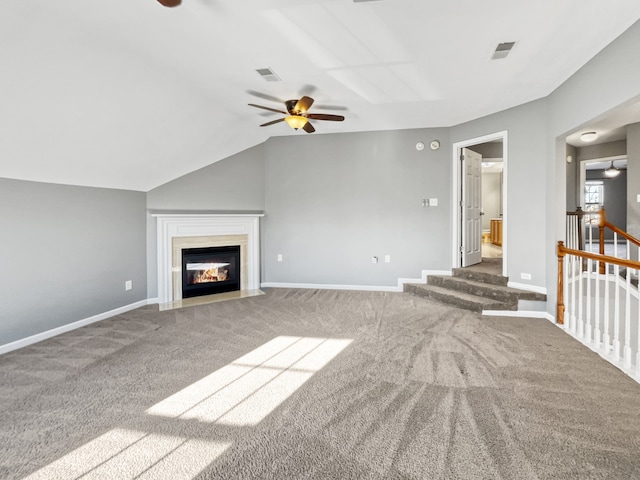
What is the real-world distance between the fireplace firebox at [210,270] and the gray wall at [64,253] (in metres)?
0.63

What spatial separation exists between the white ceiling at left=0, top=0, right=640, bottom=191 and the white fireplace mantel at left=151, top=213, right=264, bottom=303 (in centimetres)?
84

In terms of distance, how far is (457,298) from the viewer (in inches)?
179

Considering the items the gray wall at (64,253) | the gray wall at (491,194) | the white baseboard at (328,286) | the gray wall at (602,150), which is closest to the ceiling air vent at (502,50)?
the white baseboard at (328,286)

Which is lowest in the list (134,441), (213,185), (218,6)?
(134,441)

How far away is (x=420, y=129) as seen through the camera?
5.45 metres

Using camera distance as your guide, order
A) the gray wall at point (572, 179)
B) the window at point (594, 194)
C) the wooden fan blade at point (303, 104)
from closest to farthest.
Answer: the wooden fan blade at point (303, 104), the gray wall at point (572, 179), the window at point (594, 194)

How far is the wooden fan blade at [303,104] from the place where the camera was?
3465 millimetres

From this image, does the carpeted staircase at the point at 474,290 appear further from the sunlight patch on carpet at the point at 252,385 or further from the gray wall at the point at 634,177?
the gray wall at the point at 634,177

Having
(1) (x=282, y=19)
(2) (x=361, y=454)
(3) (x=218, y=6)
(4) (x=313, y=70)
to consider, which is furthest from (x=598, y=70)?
(2) (x=361, y=454)

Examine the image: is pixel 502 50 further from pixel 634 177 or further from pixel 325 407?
pixel 634 177

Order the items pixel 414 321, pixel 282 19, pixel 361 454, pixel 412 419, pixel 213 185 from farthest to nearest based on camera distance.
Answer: pixel 213 185
pixel 414 321
pixel 282 19
pixel 412 419
pixel 361 454

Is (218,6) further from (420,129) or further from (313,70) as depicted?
(420,129)

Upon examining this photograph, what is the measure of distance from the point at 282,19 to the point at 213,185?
3.25m

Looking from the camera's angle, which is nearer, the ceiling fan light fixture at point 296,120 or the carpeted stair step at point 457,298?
the ceiling fan light fixture at point 296,120
